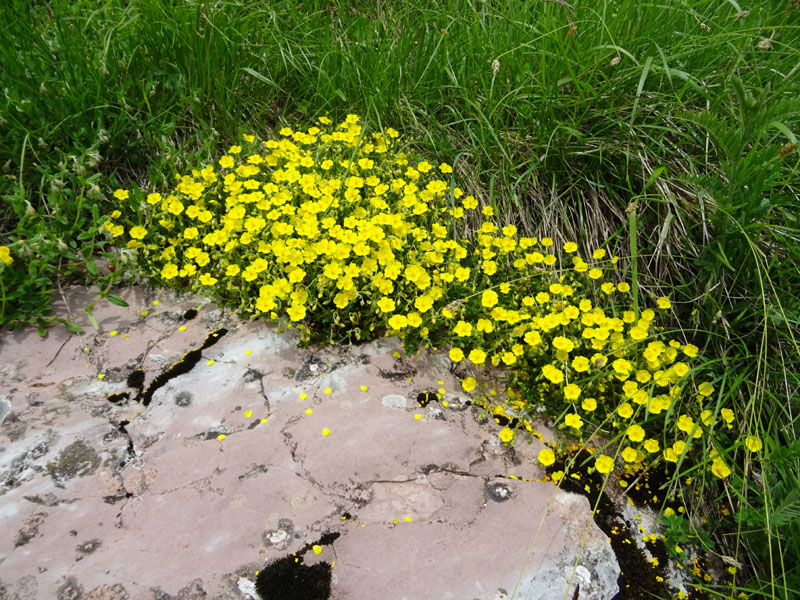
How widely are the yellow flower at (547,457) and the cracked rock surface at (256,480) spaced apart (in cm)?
4

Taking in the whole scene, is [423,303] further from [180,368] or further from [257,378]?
[180,368]

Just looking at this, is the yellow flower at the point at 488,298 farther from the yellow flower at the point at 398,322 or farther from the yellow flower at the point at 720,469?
the yellow flower at the point at 720,469

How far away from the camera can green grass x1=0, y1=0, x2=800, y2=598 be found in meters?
2.30

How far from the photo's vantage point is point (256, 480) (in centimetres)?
179

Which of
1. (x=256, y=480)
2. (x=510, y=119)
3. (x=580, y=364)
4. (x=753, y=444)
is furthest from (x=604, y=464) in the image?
(x=510, y=119)

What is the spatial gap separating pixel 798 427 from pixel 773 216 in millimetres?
929

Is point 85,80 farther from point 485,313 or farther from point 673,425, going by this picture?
point 673,425

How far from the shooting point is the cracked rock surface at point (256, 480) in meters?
1.57

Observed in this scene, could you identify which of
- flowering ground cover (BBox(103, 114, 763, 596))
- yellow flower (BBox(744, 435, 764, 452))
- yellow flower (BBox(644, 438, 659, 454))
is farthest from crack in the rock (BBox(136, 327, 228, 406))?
Answer: yellow flower (BBox(744, 435, 764, 452))

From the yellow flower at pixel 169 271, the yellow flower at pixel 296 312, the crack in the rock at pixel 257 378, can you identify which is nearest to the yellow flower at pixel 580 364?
the yellow flower at pixel 296 312

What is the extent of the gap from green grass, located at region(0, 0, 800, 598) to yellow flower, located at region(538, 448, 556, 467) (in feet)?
2.24

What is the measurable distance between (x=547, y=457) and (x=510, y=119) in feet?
6.37

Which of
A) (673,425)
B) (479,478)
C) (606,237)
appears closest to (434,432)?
(479,478)

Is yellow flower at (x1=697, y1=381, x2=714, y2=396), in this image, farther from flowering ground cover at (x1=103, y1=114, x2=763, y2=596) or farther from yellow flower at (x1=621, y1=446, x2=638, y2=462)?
yellow flower at (x1=621, y1=446, x2=638, y2=462)
